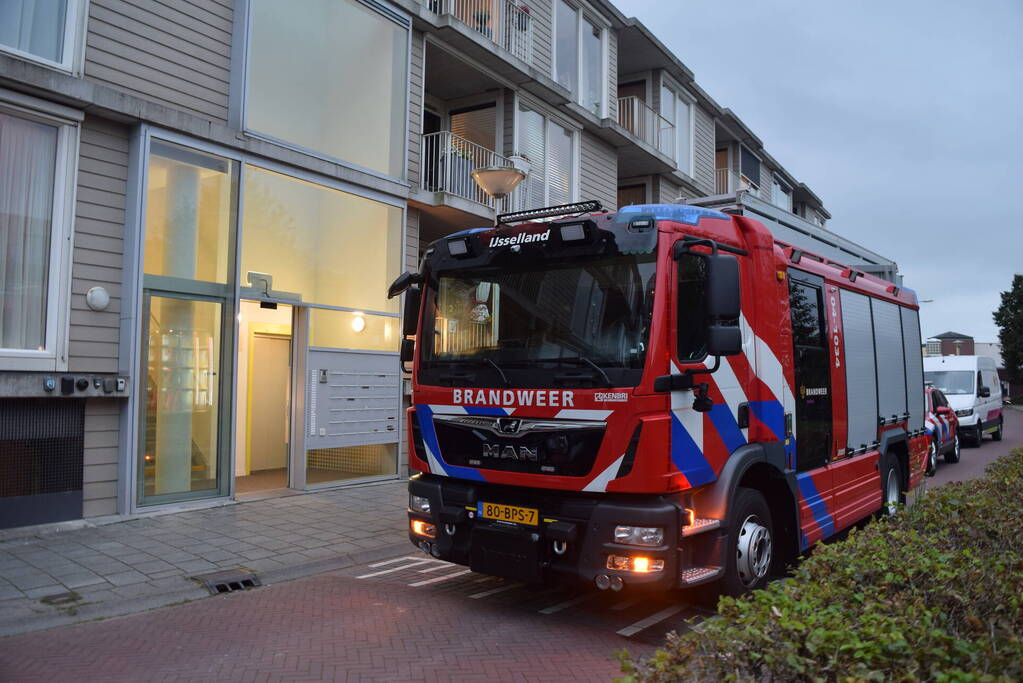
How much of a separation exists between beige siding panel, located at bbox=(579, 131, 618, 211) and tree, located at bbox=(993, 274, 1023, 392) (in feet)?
181

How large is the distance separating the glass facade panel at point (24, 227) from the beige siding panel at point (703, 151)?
1819 cm

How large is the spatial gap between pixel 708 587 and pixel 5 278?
7.61 m

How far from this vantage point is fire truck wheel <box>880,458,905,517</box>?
27.3 ft

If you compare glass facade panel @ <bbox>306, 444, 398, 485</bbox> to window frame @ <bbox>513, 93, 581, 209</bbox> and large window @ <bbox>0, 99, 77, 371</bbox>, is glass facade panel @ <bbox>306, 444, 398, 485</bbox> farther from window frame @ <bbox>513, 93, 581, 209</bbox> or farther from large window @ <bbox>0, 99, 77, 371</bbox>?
window frame @ <bbox>513, 93, 581, 209</bbox>

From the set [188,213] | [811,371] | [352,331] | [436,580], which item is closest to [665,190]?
[352,331]

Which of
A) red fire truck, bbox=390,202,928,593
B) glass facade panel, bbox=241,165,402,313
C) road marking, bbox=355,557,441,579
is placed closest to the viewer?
red fire truck, bbox=390,202,928,593

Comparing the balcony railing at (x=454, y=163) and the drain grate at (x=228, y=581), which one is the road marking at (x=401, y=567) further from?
the balcony railing at (x=454, y=163)

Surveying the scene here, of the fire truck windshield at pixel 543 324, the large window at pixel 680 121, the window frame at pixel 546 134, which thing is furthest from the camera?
the large window at pixel 680 121

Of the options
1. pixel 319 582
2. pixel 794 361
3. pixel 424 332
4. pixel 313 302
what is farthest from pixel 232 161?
pixel 794 361

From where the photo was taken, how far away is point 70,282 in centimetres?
820

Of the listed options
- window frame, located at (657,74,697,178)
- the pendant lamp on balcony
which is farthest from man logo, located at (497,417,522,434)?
window frame, located at (657,74,697,178)

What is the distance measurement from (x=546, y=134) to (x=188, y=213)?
8.67m

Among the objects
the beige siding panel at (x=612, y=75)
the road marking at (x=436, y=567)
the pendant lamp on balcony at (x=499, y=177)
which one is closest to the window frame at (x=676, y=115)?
the beige siding panel at (x=612, y=75)

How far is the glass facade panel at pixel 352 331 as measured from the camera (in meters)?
11.0
